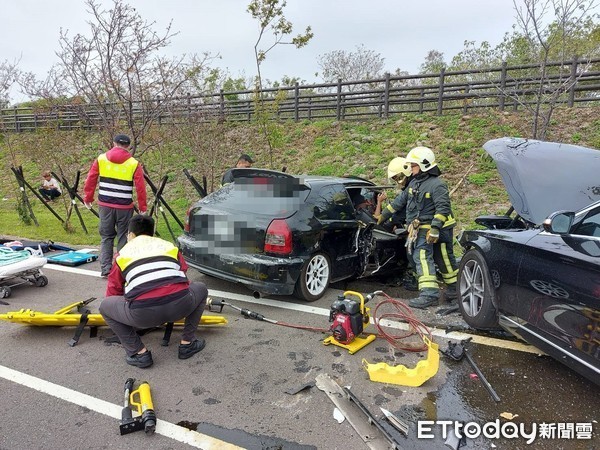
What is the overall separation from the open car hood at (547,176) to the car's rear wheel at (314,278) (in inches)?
83.0

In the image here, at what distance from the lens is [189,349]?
358 cm

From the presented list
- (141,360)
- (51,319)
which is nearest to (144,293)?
(141,360)

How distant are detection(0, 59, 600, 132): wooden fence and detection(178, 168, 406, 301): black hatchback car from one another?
142 inches

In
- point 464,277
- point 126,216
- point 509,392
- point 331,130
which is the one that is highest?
point 331,130

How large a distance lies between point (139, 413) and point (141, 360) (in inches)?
→ 27.0

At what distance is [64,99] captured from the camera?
31.5ft

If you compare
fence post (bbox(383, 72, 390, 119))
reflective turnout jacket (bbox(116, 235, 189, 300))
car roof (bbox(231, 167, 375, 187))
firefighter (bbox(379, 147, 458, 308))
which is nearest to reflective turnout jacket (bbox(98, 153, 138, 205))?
car roof (bbox(231, 167, 375, 187))

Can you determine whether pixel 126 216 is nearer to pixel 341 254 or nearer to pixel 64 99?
pixel 341 254

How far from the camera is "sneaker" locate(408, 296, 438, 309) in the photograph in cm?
476

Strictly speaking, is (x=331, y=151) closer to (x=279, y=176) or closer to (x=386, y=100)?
(x=386, y=100)

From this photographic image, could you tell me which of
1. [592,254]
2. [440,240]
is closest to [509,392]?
[592,254]

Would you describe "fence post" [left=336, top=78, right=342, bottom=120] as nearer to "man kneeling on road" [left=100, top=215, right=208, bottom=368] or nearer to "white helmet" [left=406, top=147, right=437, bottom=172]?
"white helmet" [left=406, top=147, right=437, bottom=172]

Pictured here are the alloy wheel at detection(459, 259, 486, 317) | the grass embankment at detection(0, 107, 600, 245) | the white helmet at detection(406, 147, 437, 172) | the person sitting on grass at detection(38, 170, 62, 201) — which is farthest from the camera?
the person sitting on grass at detection(38, 170, 62, 201)

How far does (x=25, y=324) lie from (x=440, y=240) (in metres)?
4.51
